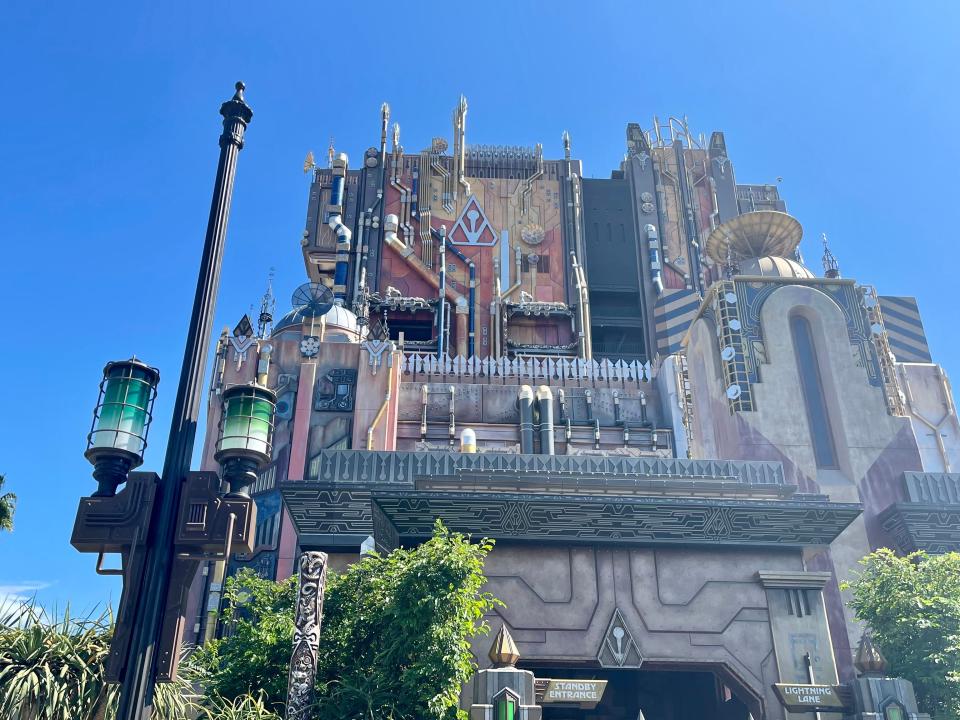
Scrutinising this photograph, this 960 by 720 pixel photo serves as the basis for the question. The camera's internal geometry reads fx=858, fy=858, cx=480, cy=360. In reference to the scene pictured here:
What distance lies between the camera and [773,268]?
31.4 metres

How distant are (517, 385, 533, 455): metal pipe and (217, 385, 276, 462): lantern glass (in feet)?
84.6

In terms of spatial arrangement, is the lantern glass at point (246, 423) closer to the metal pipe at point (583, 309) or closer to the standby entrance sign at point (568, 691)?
the standby entrance sign at point (568, 691)

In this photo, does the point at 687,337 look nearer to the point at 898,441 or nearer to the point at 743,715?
the point at 898,441

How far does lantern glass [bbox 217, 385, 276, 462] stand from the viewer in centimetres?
958

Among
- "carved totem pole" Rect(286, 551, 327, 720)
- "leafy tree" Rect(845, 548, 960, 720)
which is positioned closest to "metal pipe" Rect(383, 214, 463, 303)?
"leafy tree" Rect(845, 548, 960, 720)

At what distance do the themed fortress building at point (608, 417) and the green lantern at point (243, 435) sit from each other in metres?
8.43

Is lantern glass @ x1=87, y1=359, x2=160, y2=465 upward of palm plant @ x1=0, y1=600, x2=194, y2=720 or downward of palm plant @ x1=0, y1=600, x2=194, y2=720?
upward

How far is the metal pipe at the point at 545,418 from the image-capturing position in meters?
35.8

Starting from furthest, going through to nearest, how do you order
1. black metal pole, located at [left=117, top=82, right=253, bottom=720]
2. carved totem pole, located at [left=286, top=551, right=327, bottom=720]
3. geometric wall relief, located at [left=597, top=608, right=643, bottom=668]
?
geometric wall relief, located at [left=597, top=608, right=643, bottom=668] < carved totem pole, located at [left=286, top=551, right=327, bottom=720] < black metal pole, located at [left=117, top=82, right=253, bottom=720]

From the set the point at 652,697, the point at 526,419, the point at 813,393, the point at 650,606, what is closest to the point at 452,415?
the point at 526,419

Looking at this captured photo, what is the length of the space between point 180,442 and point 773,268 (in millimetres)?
26505

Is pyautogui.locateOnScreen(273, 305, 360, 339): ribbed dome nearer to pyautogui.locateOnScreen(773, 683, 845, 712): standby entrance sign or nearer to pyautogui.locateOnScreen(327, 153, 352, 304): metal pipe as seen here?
pyautogui.locateOnScreen(327, 153, 352, 304): metal pipe

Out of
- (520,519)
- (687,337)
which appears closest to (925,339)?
(687,337)

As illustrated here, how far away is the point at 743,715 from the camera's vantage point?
792 inches
